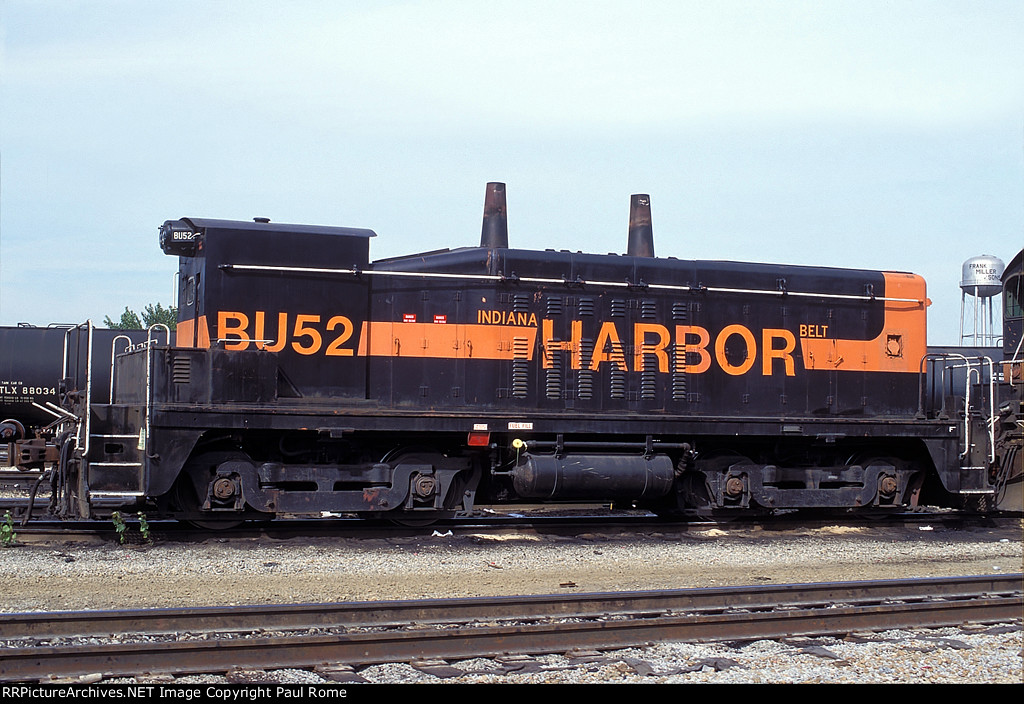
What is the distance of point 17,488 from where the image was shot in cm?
1553

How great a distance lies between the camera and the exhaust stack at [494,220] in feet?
38.1

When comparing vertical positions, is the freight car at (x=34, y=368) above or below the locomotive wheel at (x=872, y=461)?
above

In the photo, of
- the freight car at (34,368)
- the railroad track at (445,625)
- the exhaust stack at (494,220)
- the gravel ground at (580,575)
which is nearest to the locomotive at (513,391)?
the exhaust stack at (494,220)

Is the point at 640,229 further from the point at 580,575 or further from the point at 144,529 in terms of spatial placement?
the point at 144,529

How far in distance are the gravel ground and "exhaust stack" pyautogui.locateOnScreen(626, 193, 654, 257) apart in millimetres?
3566

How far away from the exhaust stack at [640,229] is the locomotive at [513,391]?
0.03 metres

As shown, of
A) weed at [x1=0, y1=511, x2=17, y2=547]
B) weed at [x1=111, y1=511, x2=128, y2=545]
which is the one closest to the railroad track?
weed at [x1=111, y1=511, x2=128, y2=545]

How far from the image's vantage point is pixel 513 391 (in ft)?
36.8

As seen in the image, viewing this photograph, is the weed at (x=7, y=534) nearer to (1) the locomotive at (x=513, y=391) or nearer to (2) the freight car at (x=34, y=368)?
(1) the locomotive at (x=513, y=391)

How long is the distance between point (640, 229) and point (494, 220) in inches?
80.8

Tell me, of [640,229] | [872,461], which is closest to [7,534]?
[640,229]

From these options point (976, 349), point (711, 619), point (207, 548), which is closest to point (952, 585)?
point (711, 619)

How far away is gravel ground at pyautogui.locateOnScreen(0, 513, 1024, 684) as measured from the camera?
5.73 meters

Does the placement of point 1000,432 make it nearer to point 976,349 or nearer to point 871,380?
point 871,380
